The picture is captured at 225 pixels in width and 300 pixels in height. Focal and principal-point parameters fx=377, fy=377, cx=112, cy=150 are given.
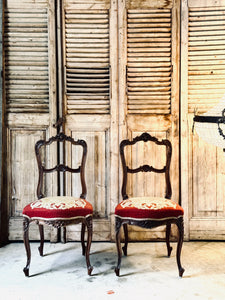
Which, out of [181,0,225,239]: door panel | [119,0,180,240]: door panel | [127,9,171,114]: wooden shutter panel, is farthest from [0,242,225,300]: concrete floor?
[127,9,171,114]: wooden shutter panel

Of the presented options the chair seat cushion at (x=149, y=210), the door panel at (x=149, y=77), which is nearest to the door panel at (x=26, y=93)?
the door panel at (x=149, y=77)

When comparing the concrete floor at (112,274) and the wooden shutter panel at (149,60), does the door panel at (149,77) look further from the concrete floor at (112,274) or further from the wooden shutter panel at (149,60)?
the concrete floor at (112,274)

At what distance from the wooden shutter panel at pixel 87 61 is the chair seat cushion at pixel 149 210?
41.5 inches

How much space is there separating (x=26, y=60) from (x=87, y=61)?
0.55m

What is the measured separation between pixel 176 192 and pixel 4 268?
1592mm

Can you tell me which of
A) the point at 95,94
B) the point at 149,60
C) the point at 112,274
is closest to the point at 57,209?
the point at 112,274

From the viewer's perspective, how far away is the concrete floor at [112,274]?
2.41 m

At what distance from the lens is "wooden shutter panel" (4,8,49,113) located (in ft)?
11.0

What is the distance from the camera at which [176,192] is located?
11.2 ft

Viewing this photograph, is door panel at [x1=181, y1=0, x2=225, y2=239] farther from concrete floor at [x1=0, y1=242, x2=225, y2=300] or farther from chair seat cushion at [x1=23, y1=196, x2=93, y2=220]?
chair seat cushion at [x1=23, y1=196, x2=93, y2=220]

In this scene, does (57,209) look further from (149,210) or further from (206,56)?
(206,56)

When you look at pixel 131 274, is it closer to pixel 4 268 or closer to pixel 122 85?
pixel 4 268

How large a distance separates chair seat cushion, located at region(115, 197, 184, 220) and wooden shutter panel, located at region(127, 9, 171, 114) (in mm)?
998

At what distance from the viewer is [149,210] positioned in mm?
2617
